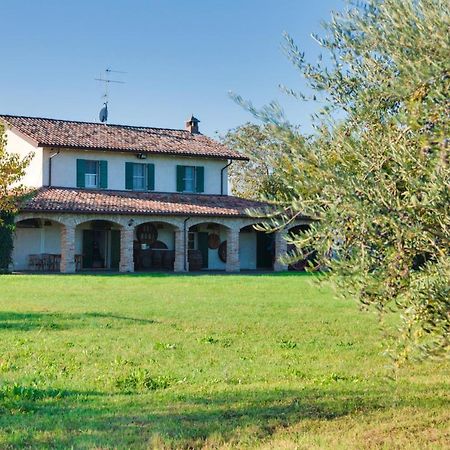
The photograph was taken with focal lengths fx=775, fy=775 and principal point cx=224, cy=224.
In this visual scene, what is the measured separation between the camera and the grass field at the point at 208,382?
22.1 feet

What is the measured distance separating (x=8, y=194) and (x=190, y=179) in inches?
437

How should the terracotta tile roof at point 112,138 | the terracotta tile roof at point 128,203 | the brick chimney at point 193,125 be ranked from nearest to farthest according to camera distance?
the terracotta tile roof at point 128,203 → the terracotta tile roof at point 112,138 → the brick chimney at point 193,125

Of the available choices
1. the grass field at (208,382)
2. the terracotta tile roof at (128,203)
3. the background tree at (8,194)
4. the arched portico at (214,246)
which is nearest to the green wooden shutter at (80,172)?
the terracotta tile roof at (128,203)

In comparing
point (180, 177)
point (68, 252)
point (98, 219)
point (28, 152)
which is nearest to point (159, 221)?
point (98, 219)

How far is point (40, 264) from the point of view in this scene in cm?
3200

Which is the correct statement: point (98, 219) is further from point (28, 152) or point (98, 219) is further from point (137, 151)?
point (28, 152)

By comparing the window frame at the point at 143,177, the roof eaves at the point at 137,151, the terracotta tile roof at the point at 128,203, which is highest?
the roof eaves at the point at 137,151

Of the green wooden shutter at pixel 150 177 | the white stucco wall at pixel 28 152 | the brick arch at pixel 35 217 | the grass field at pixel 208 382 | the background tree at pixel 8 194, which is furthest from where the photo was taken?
the green wooden shutter at pixel 150 177

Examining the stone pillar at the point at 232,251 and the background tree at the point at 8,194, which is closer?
the background tree at the point at 8,194

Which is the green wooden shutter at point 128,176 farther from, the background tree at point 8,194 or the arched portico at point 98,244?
the background tree at point 8,194

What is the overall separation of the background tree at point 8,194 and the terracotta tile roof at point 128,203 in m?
1.26

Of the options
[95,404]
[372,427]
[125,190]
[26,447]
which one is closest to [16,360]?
[95,404]

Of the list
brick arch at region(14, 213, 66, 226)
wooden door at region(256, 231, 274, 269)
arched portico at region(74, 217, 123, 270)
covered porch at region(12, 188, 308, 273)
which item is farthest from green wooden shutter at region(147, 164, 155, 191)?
wooden door at region(256, 231, 274, 269)

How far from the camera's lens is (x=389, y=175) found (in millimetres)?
5199
